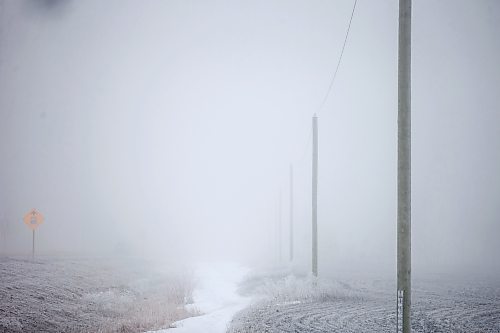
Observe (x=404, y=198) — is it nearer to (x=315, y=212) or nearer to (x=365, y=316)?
(x=365, y=316)

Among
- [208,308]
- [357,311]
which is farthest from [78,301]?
[357,311]

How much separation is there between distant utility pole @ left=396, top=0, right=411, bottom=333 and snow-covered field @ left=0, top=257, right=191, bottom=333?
1139cm

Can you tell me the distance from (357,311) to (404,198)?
1151 centimetres

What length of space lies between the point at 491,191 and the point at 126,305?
438 ft

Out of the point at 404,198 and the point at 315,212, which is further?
the point at 315,212

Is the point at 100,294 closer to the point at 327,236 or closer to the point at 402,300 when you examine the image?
the point at 402,300

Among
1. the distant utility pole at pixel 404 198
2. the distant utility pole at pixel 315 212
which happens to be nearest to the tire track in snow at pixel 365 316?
the distant utility pole at pixel 315 212

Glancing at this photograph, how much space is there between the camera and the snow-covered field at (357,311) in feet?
57.9

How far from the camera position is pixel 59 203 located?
655 ft

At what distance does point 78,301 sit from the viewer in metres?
26.1

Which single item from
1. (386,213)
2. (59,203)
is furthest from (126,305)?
(59,203)

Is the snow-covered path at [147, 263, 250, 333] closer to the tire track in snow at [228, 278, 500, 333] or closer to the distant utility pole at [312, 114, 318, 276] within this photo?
the tire track in snow at [228, 278, 500, 333]

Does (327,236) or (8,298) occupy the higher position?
(8,298)

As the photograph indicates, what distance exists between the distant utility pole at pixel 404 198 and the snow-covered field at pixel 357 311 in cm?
510
